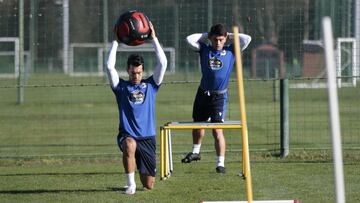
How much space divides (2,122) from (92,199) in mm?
10649

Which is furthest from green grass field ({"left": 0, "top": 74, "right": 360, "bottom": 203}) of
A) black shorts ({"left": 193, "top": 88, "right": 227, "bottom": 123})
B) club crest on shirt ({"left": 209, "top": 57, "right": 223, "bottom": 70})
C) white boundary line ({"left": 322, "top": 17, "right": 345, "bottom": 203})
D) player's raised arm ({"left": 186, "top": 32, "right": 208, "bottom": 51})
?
white boundary line ({"left": 322, "top": 17, "right": 345, "bottom": 203})

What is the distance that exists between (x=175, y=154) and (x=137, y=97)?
4.23 metres

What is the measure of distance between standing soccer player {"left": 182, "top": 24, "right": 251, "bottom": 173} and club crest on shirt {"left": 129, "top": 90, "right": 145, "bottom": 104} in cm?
195

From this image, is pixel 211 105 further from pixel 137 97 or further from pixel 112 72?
pixel 112 72

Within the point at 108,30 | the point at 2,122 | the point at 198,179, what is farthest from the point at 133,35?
the point at 2,122

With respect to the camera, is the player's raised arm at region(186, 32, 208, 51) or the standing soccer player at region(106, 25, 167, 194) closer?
the standing soccer player at region(106, 25, 167, 194)

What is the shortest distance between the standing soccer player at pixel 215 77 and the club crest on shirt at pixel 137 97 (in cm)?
195

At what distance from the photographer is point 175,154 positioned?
1416 cm

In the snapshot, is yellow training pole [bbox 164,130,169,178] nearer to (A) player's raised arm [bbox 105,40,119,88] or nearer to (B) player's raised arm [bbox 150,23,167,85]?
(B) player's raised arm [bbox 150,23,167,85]

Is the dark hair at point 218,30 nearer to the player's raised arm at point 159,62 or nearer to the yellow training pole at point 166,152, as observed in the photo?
the player's raised arm at point 159,62

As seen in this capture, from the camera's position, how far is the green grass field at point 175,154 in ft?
32.8

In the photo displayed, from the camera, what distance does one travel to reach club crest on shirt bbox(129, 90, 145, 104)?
10.0m

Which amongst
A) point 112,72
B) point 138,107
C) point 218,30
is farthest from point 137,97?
point 218,30

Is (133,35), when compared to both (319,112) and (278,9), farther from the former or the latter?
(319,112)
